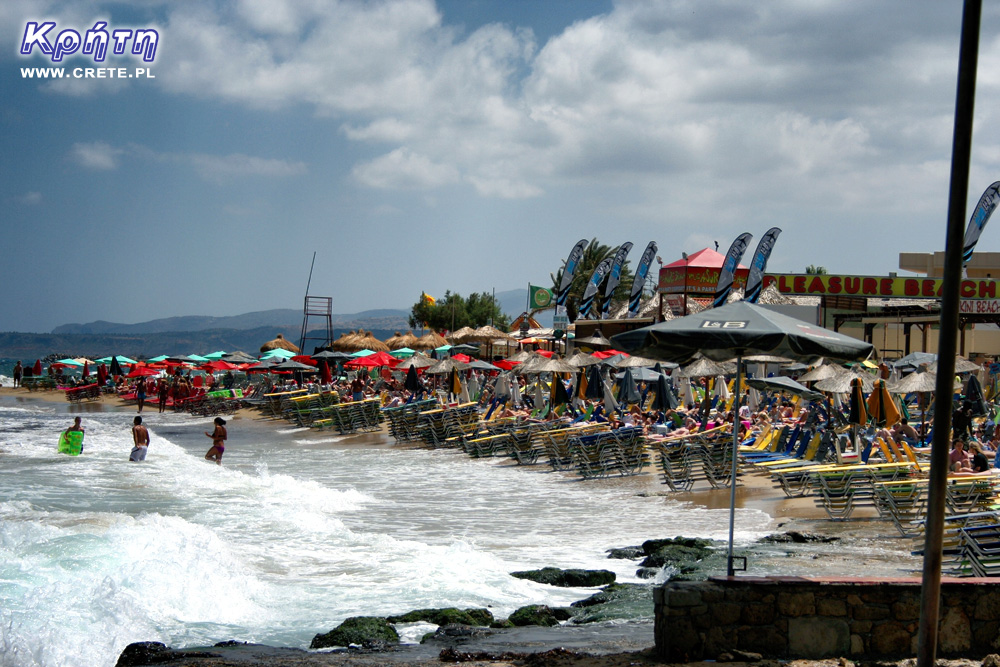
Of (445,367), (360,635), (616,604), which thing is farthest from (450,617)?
(445,367)

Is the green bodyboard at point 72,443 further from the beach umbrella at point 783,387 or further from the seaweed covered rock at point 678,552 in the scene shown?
the seaweed covered rock at point 678,552

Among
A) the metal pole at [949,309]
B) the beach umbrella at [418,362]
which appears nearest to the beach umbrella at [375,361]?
the beach umbrella at [418,362]

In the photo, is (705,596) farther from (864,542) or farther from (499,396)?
(499,396)

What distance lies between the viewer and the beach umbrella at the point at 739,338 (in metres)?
6.62

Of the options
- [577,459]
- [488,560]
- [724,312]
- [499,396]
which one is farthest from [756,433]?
[724,312]

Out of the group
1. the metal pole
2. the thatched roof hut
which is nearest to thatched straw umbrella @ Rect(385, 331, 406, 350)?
the thatched roof hut

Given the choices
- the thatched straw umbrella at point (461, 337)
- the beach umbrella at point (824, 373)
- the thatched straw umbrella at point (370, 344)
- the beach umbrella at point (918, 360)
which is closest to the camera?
the beach umbrella at point (824, 373)

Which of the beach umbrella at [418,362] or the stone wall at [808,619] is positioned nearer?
the stone wall at [808,619]

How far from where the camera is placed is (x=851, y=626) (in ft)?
18.4

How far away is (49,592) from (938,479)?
27.6 ft

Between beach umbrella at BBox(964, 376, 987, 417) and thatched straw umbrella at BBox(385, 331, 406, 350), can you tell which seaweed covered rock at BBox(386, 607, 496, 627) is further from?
thatched straw umbrella at BBox(385, 331, 406, 350)

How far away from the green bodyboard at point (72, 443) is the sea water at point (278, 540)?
215 millimetres

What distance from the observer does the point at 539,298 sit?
5616 cm

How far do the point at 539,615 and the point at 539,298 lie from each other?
160ft
